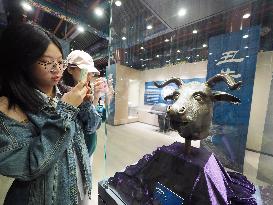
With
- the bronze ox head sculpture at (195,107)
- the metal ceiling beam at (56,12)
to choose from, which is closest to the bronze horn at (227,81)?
the bronze ox head sculpture at (195,107)

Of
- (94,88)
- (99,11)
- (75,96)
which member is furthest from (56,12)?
(75,96)

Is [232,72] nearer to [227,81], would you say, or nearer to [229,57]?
[229,57]

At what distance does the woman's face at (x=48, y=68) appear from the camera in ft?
2.19

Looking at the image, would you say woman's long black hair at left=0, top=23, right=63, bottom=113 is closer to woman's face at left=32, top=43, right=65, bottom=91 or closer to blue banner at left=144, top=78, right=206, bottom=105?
woman's face at left=32, top=43, right=65, bottom=91

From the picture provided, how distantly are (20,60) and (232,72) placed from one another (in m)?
1.34

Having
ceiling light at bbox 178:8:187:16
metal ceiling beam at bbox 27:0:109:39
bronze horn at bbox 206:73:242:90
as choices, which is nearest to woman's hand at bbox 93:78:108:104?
bronze horn at bbox 206:73:242:90

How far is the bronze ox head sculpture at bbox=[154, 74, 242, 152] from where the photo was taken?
2.47ft

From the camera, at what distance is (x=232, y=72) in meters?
1.30

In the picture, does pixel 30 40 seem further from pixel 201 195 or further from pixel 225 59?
pixel 225 59

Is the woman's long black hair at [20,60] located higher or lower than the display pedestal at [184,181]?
higher

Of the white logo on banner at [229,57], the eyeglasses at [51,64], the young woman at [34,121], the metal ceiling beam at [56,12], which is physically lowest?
the young woman at [34,121]

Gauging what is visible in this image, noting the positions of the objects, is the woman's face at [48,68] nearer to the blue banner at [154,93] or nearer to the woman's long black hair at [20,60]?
the woman's long black hair at [20,60]

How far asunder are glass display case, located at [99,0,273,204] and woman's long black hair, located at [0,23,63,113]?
1.95 feet

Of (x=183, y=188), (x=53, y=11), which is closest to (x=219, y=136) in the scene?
(x=183, y=188)
